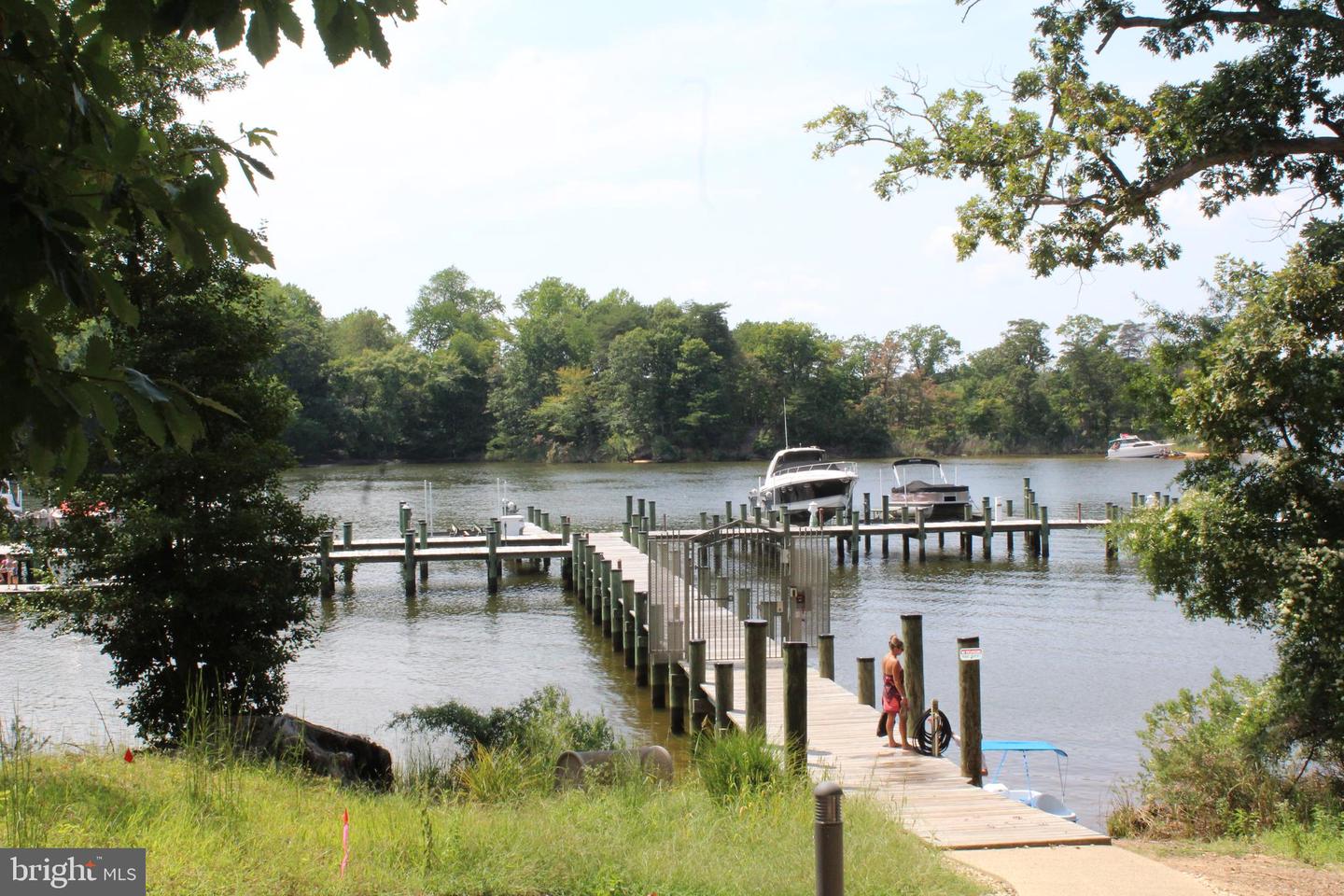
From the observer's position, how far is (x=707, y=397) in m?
103

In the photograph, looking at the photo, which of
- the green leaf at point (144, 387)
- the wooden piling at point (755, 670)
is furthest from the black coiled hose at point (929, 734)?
the green leaf at point (144, 387)

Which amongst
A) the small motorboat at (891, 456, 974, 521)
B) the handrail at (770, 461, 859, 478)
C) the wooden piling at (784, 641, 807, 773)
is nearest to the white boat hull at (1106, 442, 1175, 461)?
the handrail at (770, 461, 859, 478)

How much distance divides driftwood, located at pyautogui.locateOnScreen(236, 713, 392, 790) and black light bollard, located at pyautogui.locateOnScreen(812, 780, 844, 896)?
6.00 metres

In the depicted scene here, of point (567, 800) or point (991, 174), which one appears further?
point (991, 174)

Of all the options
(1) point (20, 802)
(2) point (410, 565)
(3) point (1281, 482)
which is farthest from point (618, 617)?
(1) point (20, 802)

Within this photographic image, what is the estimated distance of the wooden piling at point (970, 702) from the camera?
11.4 meters

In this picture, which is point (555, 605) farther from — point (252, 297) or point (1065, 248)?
point (1065, 248)

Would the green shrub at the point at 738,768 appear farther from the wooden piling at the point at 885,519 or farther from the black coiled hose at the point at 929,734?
the wooden piling at the point at 885,519

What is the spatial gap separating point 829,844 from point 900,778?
19.2 feet

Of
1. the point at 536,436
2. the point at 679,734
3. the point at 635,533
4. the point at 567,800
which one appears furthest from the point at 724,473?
the point at 567,800

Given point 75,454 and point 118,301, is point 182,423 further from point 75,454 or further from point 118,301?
point 118,301

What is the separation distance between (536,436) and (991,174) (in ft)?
313

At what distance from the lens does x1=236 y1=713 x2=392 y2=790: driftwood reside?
11.0 metres

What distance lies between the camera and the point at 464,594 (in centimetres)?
3086
